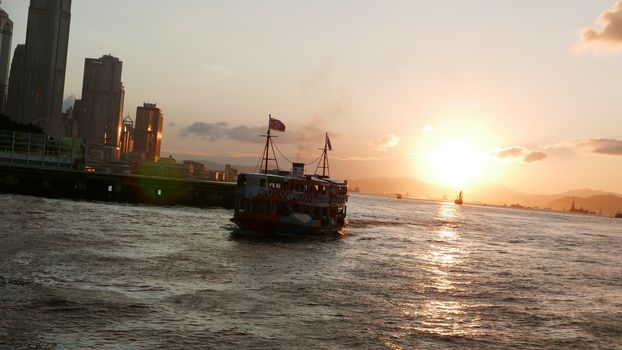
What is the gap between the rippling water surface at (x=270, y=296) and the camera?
21.5 meters

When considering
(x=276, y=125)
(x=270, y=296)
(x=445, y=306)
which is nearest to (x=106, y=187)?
(x=276, y=125)

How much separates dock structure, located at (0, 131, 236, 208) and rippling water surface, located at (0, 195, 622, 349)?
52581 mm

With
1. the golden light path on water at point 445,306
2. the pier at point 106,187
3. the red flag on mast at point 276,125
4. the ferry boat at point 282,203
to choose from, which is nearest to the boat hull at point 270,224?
the ferry boat at point 282,203

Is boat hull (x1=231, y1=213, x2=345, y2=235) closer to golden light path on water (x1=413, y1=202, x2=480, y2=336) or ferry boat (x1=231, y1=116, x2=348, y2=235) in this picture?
ferry boat (x1=231, y1=116, x2=348, y2=235)

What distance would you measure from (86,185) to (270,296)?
91.2 metres

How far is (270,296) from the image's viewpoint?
29.9 m

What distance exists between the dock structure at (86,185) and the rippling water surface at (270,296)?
52.6 meters

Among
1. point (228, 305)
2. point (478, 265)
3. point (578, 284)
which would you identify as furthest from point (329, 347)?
point (478, 265)

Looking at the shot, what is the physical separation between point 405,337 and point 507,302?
43.1 ft

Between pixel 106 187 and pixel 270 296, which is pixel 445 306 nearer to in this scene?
pixel 270 296

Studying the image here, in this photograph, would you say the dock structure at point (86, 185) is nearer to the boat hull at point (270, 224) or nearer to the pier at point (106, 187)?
the pier at point (106, 187)

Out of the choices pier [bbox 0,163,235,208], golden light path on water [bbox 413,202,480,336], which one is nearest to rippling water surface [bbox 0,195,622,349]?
golden light path on water [bbox 413,202,480,336]

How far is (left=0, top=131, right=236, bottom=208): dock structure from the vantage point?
340 ft

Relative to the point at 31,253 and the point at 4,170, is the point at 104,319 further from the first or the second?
the point at 4,170
